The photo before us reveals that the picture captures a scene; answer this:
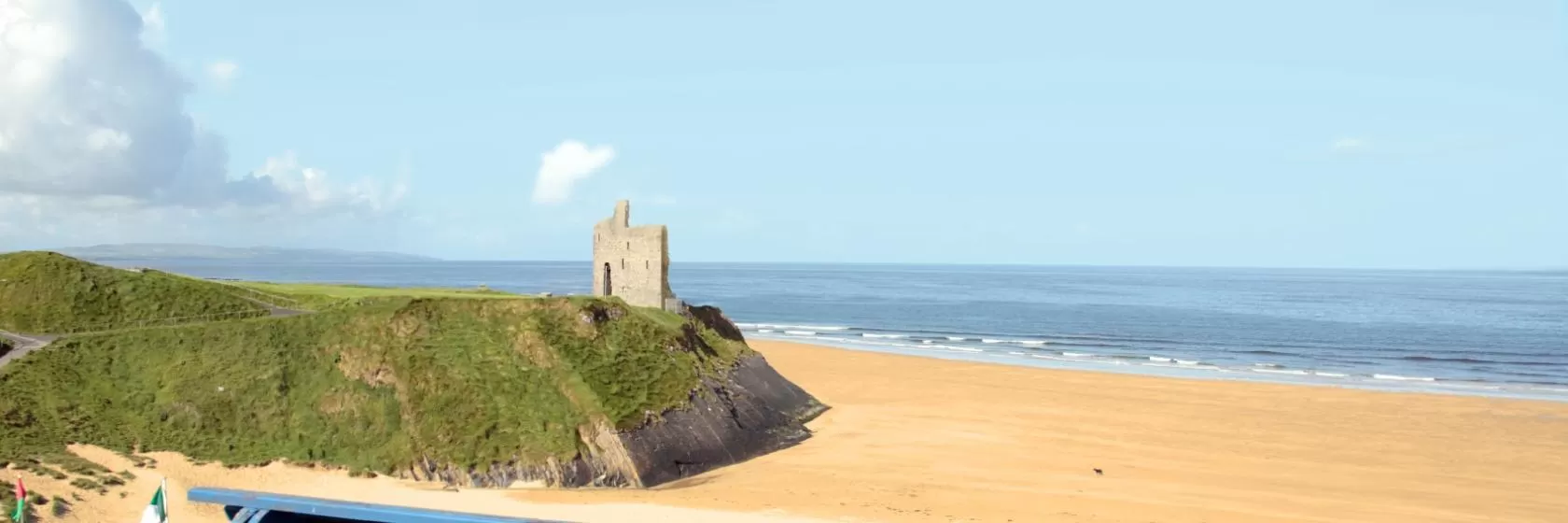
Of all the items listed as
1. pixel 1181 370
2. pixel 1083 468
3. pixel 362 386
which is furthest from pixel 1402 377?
pixel 362 386

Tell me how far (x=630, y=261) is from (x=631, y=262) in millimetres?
60

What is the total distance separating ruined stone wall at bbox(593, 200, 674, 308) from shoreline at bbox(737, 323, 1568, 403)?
2234cm

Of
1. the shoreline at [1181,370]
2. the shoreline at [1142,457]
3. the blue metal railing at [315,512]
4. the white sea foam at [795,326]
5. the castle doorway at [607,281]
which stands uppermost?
the castle doorway at [607,281]

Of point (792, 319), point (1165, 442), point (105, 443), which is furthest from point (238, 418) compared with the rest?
point (792, 319)

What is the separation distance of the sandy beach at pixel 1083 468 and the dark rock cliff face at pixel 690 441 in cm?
62

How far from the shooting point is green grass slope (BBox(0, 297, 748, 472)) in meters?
22.9

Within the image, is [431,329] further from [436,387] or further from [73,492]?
[73,492]

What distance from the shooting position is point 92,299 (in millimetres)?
32531

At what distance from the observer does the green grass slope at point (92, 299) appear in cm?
3123

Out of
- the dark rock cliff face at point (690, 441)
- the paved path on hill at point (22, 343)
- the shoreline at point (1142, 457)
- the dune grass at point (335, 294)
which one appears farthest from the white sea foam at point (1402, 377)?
the paved path on hill at point (22, 343)

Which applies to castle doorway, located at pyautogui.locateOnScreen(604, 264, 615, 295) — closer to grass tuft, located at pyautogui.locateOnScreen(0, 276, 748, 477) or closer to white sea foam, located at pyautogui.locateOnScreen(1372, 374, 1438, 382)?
grass tuft, located at pyautogui.locateOnScreen(0, 276, 748, 477)

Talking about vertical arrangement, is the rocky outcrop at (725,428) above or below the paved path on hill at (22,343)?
below

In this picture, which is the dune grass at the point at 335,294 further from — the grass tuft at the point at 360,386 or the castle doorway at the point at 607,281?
the grass tuft at the point at 360,386

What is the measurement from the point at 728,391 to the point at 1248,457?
14.8 m
